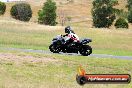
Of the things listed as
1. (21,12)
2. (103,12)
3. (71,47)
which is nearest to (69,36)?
(71,47)

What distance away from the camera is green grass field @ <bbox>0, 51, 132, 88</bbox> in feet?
60.2

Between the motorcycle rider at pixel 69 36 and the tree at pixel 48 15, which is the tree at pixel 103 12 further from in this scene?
the motorcycle rider at pixel 69 36

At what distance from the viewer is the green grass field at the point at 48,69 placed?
60.2ft

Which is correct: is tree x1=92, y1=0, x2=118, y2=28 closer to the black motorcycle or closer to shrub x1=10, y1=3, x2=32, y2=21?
shrub x1=10, y1=3, x2=32, y2=21

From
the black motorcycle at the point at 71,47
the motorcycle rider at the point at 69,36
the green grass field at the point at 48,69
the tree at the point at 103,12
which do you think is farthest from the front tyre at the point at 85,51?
the tree at the point at 103,12

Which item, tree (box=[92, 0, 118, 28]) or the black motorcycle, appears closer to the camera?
the black motorcycle

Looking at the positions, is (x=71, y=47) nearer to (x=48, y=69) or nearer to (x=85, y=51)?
(x=85, y=51)

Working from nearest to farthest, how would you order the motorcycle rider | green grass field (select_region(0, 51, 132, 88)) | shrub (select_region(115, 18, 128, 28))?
1. green grass field (select_region(0, 51, 132, 88))
2. the motorcycle rider
3. shrub (select_region(115, 18, 128, 28))

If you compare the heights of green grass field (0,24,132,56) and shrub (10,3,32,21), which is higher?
green grass field (0,24,132,56)

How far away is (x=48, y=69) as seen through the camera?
2238 centimetres

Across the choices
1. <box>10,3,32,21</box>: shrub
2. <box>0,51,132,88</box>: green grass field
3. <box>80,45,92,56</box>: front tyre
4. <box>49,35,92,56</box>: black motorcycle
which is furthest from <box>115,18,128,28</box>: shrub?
<box>0,51,132,88</box>: green grass field

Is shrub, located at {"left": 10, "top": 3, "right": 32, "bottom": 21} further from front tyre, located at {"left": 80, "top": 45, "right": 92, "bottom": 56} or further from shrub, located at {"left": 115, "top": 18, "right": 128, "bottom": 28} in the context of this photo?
front tyre, located at {"left": 80, "top": 45, "right": 92, "bottom": 56}

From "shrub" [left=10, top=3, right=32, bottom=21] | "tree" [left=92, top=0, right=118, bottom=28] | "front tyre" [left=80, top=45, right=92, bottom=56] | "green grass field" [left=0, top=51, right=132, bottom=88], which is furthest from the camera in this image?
"shrub" [left=10, top=3, right=32, bottom=21]

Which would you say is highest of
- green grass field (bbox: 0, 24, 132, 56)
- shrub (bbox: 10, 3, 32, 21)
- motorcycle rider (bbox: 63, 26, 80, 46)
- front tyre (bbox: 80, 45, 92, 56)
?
motorcycle rider (bbox: 63, 26, 80, 46)
